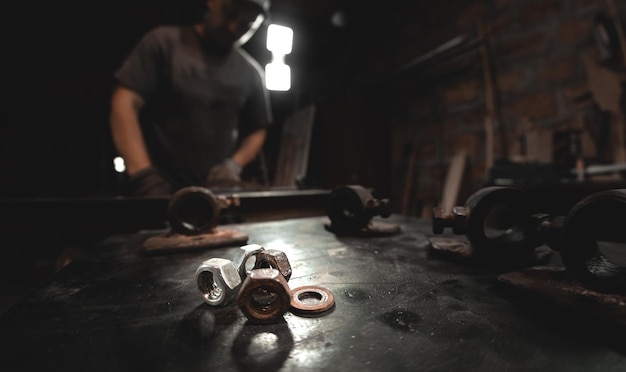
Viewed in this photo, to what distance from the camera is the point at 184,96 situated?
2.30 m

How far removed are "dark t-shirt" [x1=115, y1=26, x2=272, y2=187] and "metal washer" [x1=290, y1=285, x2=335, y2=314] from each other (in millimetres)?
1975

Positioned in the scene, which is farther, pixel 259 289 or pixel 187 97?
pixel 187 97

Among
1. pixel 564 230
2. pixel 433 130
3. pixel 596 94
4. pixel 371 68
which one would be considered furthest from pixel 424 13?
pixel 564 230

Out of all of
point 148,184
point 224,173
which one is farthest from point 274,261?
point 224,173

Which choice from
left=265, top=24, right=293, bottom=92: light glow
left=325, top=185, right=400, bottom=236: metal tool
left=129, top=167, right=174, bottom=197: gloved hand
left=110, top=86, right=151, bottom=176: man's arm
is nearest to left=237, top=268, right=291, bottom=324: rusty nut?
left=325, top=185, right=400, bottom=236: metal tool

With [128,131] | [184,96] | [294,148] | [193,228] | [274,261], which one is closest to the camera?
[274,261]

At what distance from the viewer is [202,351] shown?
42 cm

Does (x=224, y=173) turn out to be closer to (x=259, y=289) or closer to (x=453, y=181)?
(x=259, y=289)

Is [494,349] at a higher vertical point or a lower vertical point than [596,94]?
lower

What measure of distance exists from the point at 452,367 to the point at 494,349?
9 centimetres

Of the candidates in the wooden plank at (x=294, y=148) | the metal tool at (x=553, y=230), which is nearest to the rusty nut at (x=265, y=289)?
the metal tool at (x=553, y=230)

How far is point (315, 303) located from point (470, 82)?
12.2ft

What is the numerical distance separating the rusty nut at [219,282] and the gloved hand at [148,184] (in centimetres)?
151

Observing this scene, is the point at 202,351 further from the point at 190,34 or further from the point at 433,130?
the point at 433,130
